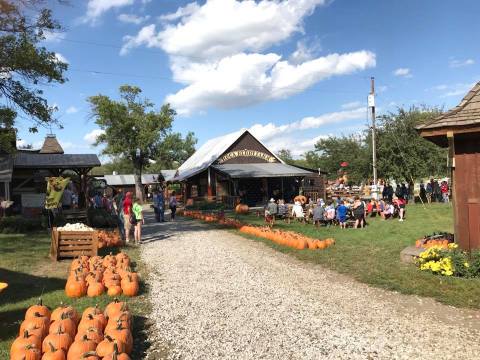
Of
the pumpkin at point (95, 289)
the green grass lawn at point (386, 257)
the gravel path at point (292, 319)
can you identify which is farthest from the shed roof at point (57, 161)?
the pumpkin at point (95, 289)

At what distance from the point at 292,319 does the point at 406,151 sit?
82.7 feet

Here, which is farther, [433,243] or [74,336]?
[433,243]

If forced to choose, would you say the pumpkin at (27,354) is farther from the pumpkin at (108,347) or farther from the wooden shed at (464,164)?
the wooden shed at (464,164)

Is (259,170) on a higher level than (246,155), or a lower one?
lower

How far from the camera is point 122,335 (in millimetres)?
4422

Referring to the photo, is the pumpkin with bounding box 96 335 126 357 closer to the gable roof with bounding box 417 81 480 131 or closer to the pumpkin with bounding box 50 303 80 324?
the pumpkin with bounding box 50 303 80 324

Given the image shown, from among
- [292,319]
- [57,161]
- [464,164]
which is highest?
[57,161]

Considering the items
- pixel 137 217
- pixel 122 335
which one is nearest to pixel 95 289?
pixel 122 335

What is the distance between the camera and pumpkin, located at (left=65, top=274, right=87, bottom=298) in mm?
6637

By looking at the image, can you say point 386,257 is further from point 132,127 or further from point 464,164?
point 132,127

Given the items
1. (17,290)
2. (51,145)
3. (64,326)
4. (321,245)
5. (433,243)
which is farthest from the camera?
(51,145)

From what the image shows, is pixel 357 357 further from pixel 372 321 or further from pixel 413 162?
pixel 413 162

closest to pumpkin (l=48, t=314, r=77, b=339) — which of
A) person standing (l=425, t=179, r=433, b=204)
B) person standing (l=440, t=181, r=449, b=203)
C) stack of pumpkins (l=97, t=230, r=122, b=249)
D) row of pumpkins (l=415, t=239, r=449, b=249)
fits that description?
stack of pumpkins (l=97, t=230, r=122, b=249)

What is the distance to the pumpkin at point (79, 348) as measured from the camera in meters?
4.03
